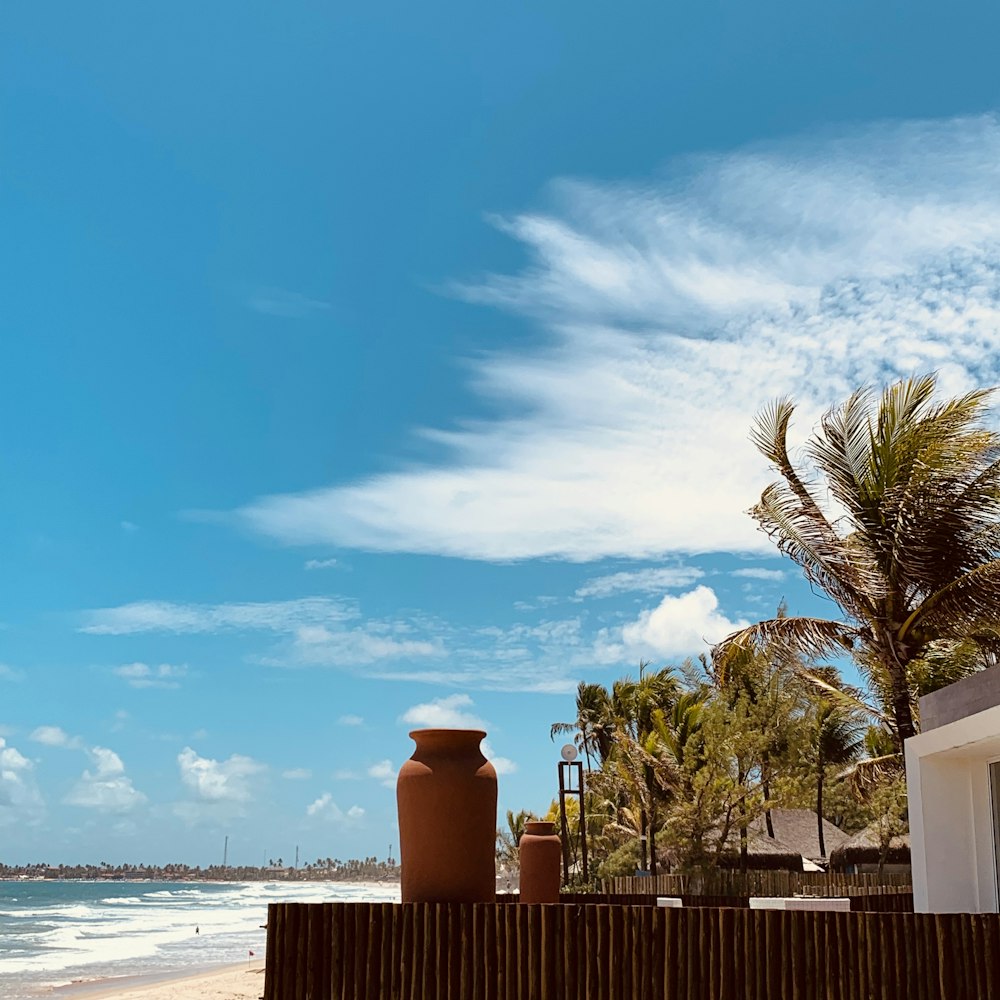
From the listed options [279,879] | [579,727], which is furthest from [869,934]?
[279,879]

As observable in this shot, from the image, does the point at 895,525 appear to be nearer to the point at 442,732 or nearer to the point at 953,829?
the point at 953,829

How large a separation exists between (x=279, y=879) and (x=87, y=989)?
142643mm

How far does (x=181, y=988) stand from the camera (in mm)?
26188

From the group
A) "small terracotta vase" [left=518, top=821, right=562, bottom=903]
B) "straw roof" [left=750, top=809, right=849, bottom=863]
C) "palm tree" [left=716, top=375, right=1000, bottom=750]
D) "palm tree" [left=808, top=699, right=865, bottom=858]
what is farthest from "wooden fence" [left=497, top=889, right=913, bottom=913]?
"straw roof" [left=750, top=809, right=849, bottom=863]

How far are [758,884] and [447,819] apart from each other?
19.6 meters

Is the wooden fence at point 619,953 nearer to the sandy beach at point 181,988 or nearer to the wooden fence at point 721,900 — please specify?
the wooden fence at point 721,900

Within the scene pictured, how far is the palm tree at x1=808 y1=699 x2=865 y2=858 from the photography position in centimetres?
3394

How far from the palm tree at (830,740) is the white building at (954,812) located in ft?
81.9

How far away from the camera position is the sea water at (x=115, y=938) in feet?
114

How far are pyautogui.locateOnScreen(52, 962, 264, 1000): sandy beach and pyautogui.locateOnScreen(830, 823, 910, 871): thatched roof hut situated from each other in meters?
17.1

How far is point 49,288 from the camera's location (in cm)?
3266

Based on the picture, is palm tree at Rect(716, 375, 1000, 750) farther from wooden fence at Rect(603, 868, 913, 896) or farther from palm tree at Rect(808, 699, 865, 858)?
palm tree at Rect(808, 699, 865, 858)

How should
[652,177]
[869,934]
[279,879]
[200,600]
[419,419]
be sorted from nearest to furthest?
1. [869,934]
2. [652,177]
3. [419,419]
4. [200,600]
5. [279,879]

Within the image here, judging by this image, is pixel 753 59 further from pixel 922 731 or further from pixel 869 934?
pixel 869 934
